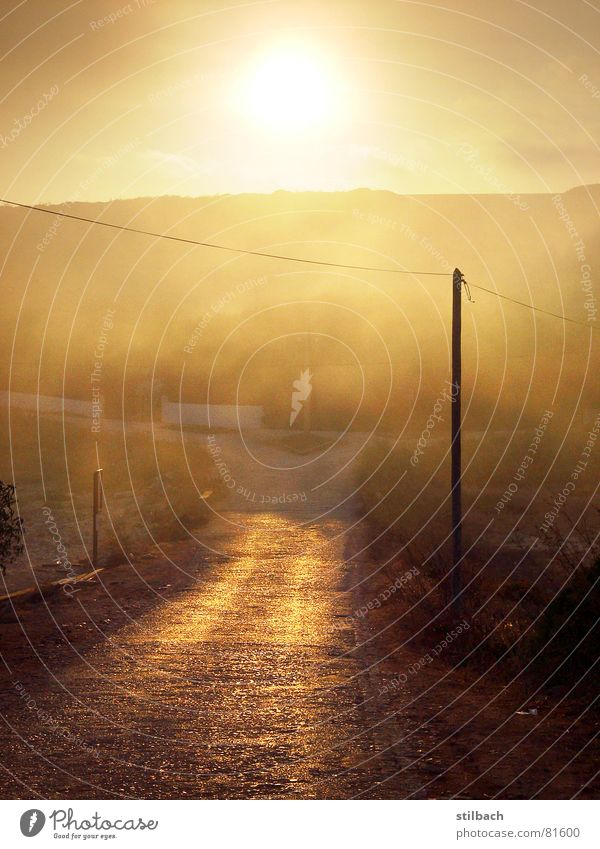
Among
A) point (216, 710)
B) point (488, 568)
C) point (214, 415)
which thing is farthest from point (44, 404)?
point (216, 710)

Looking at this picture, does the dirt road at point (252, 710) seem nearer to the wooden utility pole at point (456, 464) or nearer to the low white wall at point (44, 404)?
the wooden utility pole at point (456, 464)

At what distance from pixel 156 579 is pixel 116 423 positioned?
1541 inches

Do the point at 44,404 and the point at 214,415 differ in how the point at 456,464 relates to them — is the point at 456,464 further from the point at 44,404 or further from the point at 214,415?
the point at 44,404

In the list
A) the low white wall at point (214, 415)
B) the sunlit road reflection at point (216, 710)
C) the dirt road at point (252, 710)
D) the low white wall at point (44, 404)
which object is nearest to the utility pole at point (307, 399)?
the low white wall at point (214, 415)

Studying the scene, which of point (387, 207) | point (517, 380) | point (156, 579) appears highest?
point (387, 207)

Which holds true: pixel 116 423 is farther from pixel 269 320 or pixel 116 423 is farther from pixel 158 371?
pixel 269 320

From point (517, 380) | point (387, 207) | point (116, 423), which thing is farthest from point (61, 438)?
point (387, 207)

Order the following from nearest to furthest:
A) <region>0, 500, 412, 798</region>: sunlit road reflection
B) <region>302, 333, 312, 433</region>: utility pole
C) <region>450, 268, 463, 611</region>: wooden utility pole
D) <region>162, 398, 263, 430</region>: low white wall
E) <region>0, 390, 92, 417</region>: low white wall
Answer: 1. <region>0, 500, 412, 798</region>: sunlit road reflection
2. <region>450, 268, 463, 611</region>: wooden utility pole
3. <region>0, 390, 92, 417</region>: low white wall
4. <region>302, 333, 312, 433</region>: utility pole
5. <region>162, 398, 263, 430</region>: low white wall

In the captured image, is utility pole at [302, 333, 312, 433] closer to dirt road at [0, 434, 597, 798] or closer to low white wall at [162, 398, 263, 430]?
low white wall at [162, 398, 263, 430]

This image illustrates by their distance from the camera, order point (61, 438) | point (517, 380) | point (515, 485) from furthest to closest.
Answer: point (517, 380) → point (61, 438) → point (515, 485)

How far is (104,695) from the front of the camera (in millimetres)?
12359

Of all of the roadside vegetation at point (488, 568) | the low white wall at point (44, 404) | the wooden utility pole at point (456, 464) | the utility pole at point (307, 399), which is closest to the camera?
the roadside vegetation at point (488, 568)

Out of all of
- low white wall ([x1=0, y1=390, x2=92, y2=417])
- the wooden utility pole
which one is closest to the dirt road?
the wooden utility pole

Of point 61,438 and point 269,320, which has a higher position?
point 269,320
